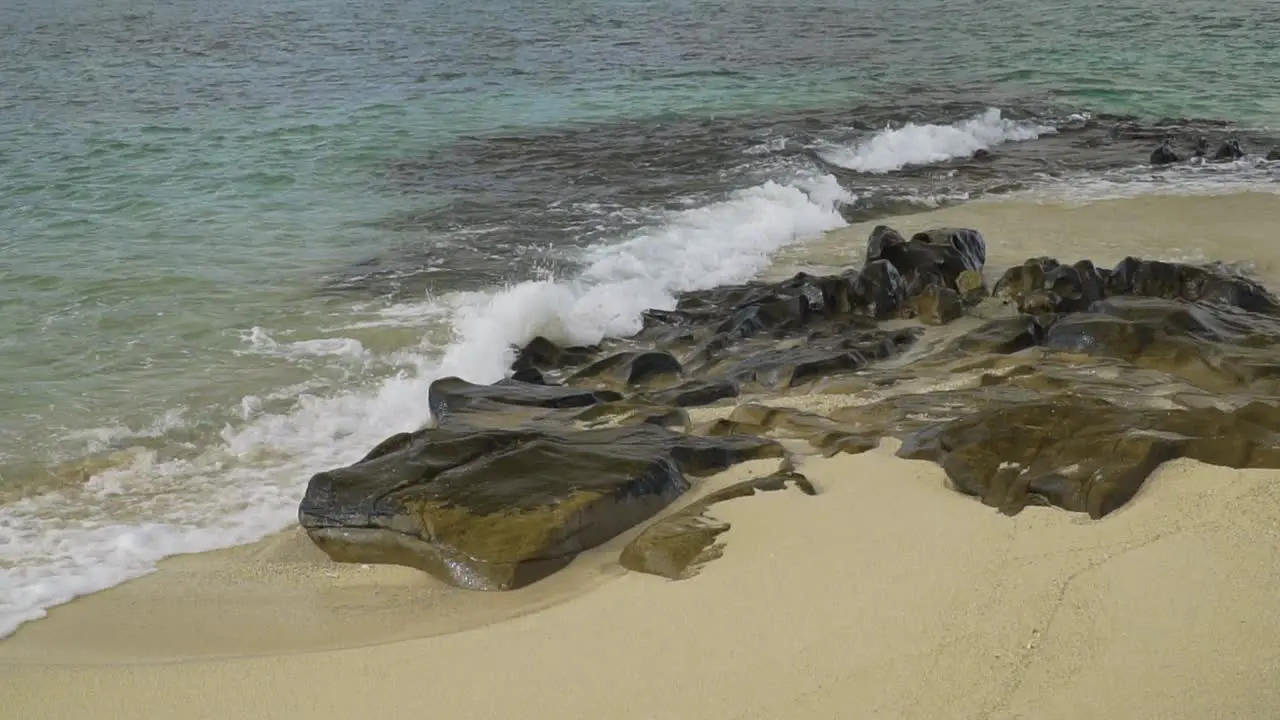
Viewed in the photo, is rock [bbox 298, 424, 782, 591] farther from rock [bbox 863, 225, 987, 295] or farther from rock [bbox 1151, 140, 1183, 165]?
rock [bbox 1151, 140, 1183, 165]

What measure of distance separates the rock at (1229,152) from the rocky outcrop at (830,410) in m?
6.01

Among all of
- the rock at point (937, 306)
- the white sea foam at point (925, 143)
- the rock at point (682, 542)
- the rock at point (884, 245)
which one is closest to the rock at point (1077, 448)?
the rock at point (682, 542)

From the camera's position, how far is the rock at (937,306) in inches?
331

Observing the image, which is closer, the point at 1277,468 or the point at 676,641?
the point at 676,641

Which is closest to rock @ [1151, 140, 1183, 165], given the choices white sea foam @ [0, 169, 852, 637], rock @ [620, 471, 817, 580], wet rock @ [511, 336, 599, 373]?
white sea foam @ [0, 169, 852, 637]

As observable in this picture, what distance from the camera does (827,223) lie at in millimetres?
11953

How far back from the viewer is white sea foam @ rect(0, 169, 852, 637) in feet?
18.1

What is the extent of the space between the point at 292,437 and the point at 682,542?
117 inches

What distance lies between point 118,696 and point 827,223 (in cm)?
890

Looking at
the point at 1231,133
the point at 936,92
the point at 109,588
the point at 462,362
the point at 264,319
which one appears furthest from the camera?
the point at 936,92

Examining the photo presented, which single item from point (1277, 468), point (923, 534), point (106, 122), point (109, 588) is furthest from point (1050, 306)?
point (106, 122)

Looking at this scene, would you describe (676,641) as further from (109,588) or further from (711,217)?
(711,217)

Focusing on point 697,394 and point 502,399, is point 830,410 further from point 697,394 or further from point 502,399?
point 502,399

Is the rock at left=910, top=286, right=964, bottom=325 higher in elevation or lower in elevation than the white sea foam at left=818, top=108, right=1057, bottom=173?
higher
